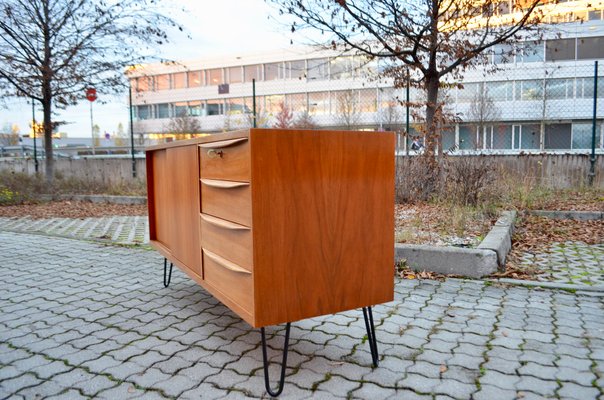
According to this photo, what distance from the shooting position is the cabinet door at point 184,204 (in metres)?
2.86

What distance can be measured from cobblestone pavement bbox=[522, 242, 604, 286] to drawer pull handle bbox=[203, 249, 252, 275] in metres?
2.97

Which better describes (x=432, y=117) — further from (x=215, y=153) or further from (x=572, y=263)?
(x=215, y=153)

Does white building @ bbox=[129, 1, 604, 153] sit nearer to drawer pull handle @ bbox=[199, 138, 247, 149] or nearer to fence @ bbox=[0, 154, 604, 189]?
fence @ bbox=[0, 154, 604, 189]

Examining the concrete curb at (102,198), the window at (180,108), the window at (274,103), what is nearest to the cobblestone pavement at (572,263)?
the concrete curb at (102,198)

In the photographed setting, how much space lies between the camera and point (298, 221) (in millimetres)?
2162

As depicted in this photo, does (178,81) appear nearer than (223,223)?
No

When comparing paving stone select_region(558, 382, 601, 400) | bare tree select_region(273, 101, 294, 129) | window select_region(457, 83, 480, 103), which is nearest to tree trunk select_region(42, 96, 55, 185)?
paving stone select_region(558, 382, 601, 400)

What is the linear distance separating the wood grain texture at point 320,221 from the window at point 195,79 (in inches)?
2113

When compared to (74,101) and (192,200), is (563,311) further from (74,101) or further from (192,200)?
(74,101)

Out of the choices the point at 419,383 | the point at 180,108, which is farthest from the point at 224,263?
the point at 180,108

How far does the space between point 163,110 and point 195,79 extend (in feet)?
16.8

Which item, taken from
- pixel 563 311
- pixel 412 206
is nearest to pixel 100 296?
pixel 563 311

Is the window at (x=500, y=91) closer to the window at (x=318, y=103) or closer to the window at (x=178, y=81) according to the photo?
the window at (x=318, y=103)

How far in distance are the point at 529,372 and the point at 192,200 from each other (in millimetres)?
2097
